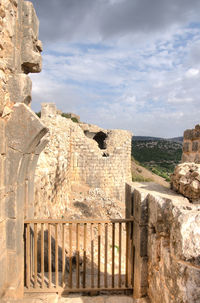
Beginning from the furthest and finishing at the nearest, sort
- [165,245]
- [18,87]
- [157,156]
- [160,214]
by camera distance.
Answer: 1. [157,156]
2. [18,87]
3. [160,214]
4. [165,245]

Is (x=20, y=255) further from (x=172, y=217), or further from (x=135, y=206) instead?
(x=172, y=217)

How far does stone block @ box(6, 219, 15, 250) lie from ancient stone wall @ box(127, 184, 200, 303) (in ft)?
6.35

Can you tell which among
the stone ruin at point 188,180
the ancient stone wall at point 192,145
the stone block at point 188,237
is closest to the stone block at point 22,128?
the stone ruin at point 188,180

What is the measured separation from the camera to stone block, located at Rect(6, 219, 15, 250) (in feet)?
12.2

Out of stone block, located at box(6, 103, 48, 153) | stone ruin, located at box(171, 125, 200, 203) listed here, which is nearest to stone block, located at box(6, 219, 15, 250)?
stone block, located at box(6, 103, 48, 153)

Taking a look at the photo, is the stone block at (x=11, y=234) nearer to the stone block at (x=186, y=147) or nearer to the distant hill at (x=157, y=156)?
the stone block at (x=186, y=147)

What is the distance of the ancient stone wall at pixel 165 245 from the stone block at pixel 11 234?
76.2 inches

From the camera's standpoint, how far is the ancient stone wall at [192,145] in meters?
4.74

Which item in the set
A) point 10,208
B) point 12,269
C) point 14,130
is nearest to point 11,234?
point 10,208

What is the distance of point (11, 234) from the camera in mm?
3734

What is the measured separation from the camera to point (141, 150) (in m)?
48.5

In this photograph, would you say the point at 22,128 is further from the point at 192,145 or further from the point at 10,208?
the point at 192,145

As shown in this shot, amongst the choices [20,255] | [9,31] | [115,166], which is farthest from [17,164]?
[115,166]

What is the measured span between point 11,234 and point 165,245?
2.34 meters
